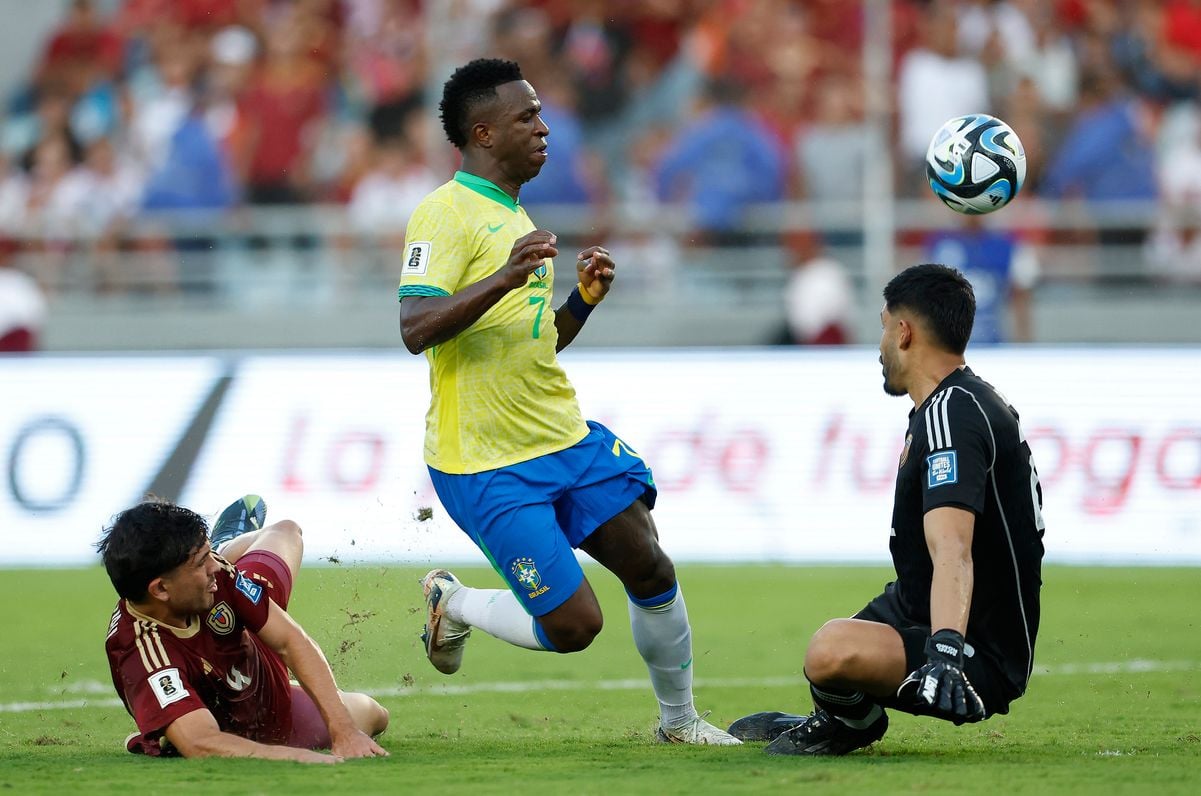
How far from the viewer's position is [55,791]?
4.91 metres

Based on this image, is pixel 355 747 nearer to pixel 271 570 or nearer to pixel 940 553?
pixel 271 570

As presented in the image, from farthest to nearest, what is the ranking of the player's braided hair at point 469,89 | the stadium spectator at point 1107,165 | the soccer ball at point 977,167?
the stadium spectator at point 1107,165
the soccer ball at point 977,167
the player's braided hair at point 469,89

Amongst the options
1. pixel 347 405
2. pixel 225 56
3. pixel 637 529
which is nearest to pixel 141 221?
pixel 225 56

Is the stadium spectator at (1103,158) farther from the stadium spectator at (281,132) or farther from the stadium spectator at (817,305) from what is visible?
the stadium spectator at (281,132)

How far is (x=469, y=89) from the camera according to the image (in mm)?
6277

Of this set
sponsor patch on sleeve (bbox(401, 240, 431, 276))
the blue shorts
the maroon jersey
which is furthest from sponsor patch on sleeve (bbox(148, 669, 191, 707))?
sponsor patch on sleeve (bbox(401, 240, 431, 276))

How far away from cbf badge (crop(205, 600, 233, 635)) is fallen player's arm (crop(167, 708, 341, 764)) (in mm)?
297

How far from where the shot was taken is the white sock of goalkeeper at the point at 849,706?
545 centimetres

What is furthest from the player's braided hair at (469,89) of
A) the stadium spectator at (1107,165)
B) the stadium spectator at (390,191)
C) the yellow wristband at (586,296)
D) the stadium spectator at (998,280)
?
the stadium spectator at (1107,165)

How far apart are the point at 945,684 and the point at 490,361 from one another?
2111 mm

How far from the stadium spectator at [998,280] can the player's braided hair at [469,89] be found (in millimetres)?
8302

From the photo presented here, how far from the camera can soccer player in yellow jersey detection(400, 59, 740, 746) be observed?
604 centimetres

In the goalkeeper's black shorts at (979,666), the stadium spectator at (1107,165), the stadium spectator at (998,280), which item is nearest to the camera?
the goalkeeper's black shorts at (979,666)

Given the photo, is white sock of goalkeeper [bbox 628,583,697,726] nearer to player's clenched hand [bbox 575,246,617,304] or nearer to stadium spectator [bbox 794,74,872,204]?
player's clenched hand [bbox 575,246,617,304]
